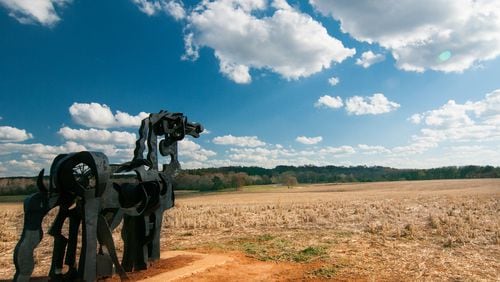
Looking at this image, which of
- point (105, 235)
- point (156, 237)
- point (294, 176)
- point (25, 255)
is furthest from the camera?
point (294, 176)

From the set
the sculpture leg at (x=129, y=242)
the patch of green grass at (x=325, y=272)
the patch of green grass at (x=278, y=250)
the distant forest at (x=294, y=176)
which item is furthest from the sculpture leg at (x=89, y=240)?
the distant forest at (x=294, y=176)

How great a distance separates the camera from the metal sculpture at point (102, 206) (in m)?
7.27

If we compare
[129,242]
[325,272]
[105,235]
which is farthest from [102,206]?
[325,272]

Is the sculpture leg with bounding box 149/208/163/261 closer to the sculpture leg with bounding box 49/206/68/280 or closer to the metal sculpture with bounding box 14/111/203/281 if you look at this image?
the metal sculpture with bounding box 14/111/203/281

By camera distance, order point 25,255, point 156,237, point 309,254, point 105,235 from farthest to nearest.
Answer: point 309,254, point 156,237, point 105,235, point 25,255

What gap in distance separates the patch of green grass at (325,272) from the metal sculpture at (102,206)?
4052mm

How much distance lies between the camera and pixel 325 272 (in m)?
10.0

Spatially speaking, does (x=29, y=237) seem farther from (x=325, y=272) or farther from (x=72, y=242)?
(x=325, y=272)

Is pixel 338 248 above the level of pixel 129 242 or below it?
below

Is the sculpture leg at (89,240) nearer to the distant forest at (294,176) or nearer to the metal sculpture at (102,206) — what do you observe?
the metal sculpture at (102,206)

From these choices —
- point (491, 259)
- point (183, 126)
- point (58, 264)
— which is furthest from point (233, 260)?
point (491, 259)

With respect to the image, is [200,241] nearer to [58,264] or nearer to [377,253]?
[377,253]

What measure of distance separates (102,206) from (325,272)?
219 inches

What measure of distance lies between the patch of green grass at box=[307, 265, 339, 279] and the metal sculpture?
4.05 metres
